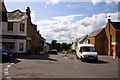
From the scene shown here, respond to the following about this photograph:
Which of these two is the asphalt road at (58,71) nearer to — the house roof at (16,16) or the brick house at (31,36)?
the house roof at (16,16)

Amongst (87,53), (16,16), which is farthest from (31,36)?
(87,53)

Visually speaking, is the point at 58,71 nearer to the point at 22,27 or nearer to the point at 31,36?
the point at 22,27

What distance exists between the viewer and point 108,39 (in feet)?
204

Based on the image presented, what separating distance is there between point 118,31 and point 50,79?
45.0 m

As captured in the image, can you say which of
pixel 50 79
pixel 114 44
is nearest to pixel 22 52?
pixel 114 44

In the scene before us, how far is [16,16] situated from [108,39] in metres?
25.1

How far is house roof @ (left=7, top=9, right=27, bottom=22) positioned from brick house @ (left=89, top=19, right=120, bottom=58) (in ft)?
63.9

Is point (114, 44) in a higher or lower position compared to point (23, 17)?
lower

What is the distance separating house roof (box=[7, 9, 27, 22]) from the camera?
1780 inches

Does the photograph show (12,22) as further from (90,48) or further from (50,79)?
(50,79)

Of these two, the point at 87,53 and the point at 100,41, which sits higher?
the point at 100,41

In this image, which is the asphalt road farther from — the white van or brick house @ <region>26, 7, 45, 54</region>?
brick house @ <region>26, 7, 45, 54</region>

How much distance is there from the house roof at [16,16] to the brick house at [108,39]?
19491 millimetres

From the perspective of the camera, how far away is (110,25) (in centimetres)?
6075
